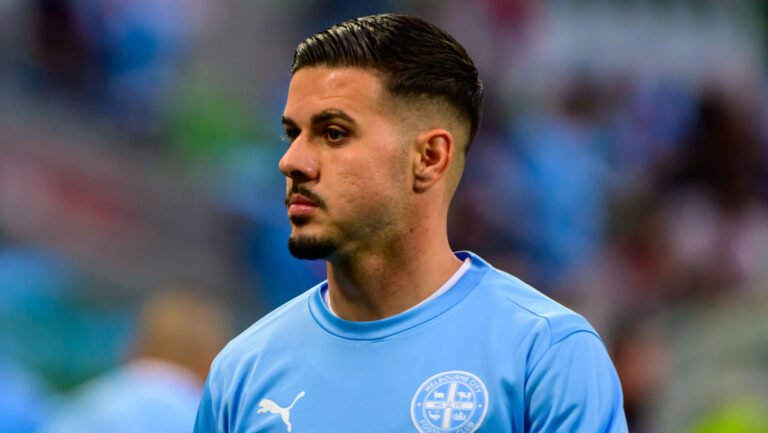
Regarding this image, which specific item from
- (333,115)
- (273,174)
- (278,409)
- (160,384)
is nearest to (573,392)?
(278,409)

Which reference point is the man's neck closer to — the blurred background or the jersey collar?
the jersey collar

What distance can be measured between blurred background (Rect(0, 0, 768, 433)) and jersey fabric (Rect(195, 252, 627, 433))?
18.6 ft

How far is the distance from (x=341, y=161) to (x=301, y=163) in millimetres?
84

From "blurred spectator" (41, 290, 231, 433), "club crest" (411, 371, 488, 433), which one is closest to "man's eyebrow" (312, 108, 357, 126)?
"club crest" (411, 371, 488, 433)

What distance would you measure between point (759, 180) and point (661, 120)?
3.07 ft

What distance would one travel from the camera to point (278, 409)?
304cm

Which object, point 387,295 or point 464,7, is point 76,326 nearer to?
point 464,7

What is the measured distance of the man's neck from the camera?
10.1ft

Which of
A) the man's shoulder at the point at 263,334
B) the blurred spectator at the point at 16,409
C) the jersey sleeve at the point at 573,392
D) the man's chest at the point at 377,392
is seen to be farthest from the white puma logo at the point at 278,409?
the blurred spectator at the point at 16,409

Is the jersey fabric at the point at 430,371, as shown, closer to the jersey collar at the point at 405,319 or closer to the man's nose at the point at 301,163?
the jersey collar at the point at 405,319

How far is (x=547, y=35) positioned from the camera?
1191 centimetres

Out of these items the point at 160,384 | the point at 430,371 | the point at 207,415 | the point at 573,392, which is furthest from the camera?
the point at 160,384

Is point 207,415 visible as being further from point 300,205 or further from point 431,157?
point 431,157

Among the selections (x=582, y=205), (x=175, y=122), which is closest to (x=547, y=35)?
(x=582, y=205)
